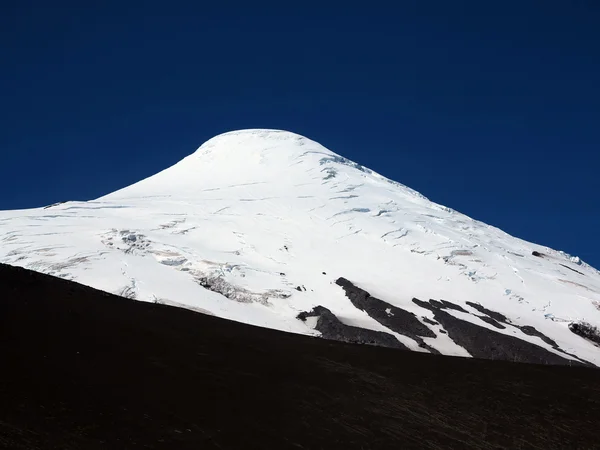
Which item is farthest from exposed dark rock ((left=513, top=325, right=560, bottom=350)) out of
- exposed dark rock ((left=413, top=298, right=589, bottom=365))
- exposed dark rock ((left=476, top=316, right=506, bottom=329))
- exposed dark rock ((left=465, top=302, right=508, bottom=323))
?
exposed dark rock ((left=413, top=298, right=589, bottom=365))

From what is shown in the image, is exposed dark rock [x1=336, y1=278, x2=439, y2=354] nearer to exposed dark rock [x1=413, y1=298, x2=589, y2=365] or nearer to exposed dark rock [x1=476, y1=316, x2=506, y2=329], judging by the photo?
exposed dark rock [x1=413, y1=298, x2=589, y2=365]

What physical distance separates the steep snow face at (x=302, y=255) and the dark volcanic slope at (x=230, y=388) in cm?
1288

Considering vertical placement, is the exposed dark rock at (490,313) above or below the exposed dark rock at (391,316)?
above

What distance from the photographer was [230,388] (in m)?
25.6

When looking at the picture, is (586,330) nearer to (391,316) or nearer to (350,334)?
(391,316)

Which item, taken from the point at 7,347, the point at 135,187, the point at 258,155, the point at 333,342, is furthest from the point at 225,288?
the point at 258,155

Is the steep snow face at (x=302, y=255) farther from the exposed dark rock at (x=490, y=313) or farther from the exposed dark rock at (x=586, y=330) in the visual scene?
the exposed dark rock at (x=586, y=330)

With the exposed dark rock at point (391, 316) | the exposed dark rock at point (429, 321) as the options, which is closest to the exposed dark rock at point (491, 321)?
the exposed dark rock at point (429, 321)

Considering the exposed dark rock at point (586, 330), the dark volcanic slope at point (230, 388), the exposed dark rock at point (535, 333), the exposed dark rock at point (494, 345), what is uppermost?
the exposed dark rock at point (586, 330)

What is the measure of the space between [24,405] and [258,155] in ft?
346

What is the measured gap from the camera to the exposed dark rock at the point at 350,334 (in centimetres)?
4753

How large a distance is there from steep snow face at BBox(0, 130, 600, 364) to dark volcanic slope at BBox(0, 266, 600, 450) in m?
12.9

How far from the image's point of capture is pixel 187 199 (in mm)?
88688

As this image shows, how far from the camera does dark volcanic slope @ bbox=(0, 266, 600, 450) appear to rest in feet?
65.2
